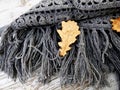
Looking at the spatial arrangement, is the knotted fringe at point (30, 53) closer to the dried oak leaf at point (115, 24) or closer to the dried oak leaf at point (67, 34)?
the dried oak leaf at point (67, 34)

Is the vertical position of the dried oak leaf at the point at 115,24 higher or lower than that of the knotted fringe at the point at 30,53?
higher

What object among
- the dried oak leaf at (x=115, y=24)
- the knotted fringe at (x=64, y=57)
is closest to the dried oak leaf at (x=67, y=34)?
the knotted fringe at (x=64, y=57)

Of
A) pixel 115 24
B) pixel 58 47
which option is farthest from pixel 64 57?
pixel 115 24

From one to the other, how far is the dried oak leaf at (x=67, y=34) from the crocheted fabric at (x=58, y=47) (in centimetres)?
2

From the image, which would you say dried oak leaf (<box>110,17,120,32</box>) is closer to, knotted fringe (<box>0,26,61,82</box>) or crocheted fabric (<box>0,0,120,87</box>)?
crocheted fabric (<box>0,0,120,87</box>)

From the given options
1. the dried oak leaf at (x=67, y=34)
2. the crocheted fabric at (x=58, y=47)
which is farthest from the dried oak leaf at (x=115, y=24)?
the dried oak leaf at (x=67, y=34)

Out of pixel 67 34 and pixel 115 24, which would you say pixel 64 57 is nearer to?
pixel 67 34

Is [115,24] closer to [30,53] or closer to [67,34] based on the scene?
[67,34]

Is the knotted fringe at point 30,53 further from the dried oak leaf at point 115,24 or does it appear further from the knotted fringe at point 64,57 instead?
the dried oak leaf at point 115,24

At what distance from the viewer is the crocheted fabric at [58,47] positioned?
0.89m

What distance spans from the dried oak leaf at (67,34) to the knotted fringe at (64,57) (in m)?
0.01

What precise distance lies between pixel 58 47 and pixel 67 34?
53 mm

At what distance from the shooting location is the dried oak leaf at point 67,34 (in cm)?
92

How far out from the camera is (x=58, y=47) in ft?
3.10
